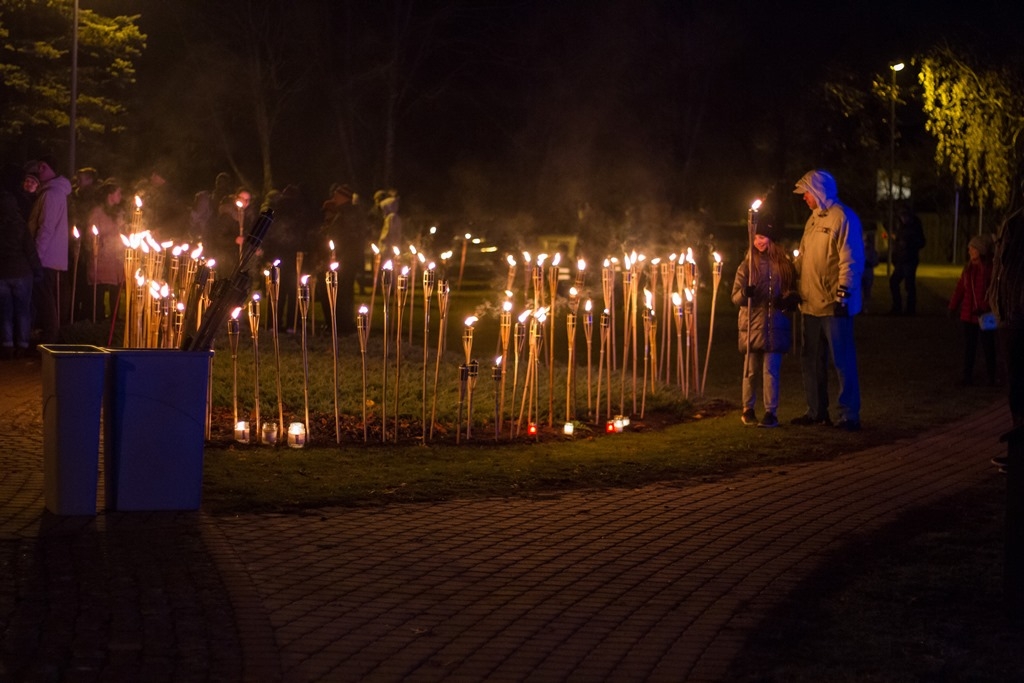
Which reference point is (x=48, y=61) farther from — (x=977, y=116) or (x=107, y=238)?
(x=977, y=116)

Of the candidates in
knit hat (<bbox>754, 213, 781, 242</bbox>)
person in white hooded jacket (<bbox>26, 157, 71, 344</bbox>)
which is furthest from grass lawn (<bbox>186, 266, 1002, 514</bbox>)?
person in white hooded jacket (<bbox>26, 157, 71, 344</bbox>)

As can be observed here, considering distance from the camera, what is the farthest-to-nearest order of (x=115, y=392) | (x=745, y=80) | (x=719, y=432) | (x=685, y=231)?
(x=745, y=80) < (x=685, y=231) < (x=719, y=432) < (x=115, y=392)

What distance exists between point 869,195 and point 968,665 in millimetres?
53307

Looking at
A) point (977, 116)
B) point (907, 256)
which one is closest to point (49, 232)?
point (977, 116)

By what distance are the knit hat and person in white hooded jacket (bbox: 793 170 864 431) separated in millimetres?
268

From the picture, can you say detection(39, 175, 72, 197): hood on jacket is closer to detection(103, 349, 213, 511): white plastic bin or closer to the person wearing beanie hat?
detection(103, 349, 213, 511): white plastic bin

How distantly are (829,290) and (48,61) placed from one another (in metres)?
24.1

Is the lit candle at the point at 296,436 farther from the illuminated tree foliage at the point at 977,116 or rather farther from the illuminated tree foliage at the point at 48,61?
the illuminated tree foliage at the point at 48,61

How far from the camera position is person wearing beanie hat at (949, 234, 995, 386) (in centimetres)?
1567

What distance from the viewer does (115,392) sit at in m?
8.39

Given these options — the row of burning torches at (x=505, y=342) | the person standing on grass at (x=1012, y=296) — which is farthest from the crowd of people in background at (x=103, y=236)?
the person standing on grass at (x=1012, y=296)

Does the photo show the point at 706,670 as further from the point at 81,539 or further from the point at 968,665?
the point at 81,539

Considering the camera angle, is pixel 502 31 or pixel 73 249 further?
pixel 502 31

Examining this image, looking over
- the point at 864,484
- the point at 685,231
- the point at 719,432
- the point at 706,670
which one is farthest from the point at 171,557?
the point at 685,231
